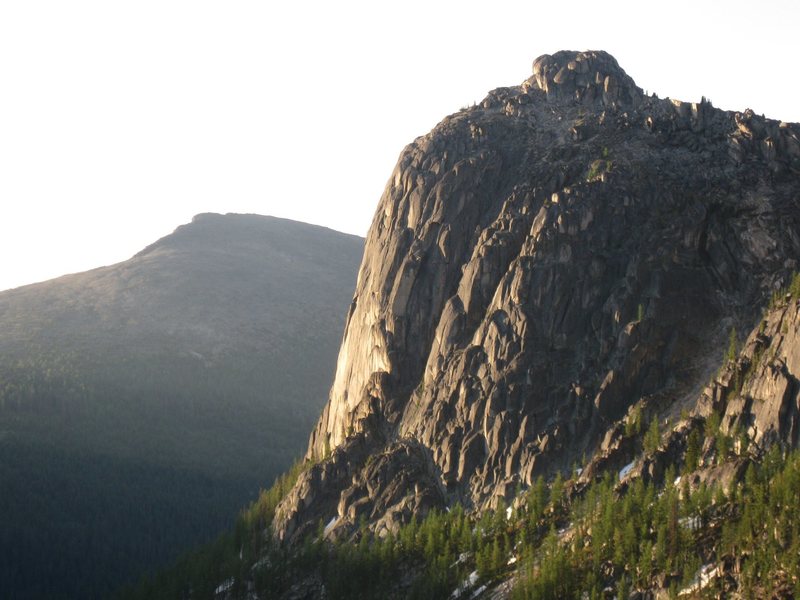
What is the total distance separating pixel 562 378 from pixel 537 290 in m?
12.1

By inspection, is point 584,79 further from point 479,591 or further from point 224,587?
point 224,587

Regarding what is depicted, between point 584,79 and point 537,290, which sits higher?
point 584,79

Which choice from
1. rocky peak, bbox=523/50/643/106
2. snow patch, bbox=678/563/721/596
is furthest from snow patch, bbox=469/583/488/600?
rocky peak, bbox=523/50/643/106

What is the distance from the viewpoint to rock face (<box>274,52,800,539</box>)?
13262 cm

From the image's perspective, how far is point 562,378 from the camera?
440ft

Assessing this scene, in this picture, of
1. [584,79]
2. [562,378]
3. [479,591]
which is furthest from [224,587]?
[584,79]

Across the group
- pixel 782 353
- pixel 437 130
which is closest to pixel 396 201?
pixel 437 130

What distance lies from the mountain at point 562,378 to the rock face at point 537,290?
0.29 meters

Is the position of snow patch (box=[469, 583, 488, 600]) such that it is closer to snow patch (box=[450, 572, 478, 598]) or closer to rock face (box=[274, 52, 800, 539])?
snow patch (box=[450, 572, 478, 598])

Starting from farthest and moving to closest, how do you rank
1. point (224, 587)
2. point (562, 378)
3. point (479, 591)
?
point (224, 587) → point (562, 378) → point (479, 591)

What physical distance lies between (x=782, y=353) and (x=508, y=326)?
35.3 metres

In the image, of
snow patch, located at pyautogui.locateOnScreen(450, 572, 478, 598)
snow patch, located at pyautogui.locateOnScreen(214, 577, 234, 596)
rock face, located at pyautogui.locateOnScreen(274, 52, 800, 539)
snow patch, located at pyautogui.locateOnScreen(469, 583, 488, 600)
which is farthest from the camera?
snow patch, located at pyautogui.locateOnScreen(214, 577, 234, 596)

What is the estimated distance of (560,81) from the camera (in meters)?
176

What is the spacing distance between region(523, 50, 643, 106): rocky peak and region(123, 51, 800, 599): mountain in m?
0.68
